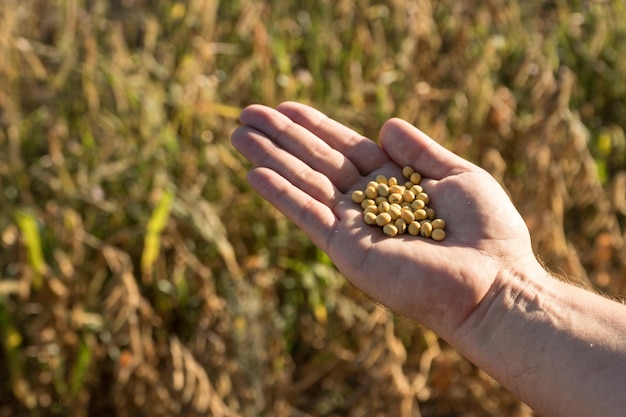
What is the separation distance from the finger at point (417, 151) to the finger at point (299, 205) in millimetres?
323

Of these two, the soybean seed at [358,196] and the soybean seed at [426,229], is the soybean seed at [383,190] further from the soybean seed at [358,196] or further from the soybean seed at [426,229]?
the soybean seed at [426,229]

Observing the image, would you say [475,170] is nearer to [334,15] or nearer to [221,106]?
[221,106]

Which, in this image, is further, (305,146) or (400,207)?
(305,146)

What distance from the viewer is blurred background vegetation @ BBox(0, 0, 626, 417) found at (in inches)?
94.6

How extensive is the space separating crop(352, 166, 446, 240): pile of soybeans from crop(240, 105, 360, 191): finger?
0.08 metres

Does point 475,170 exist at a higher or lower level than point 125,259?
higher

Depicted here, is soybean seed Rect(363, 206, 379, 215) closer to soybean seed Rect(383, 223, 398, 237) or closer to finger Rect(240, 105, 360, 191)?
soybean seed Rect(383, 223, 398, 237)

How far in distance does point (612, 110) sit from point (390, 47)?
0.91 metres

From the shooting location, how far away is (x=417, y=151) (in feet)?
7.19

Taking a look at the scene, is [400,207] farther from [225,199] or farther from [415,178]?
[225,199]

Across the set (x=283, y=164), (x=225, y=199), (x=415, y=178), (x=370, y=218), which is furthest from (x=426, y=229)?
(x=225, y=199)

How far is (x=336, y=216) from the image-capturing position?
2008 millimetres

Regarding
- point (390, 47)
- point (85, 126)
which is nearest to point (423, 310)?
point (85, 126)

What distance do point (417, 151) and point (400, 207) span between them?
24 cm
